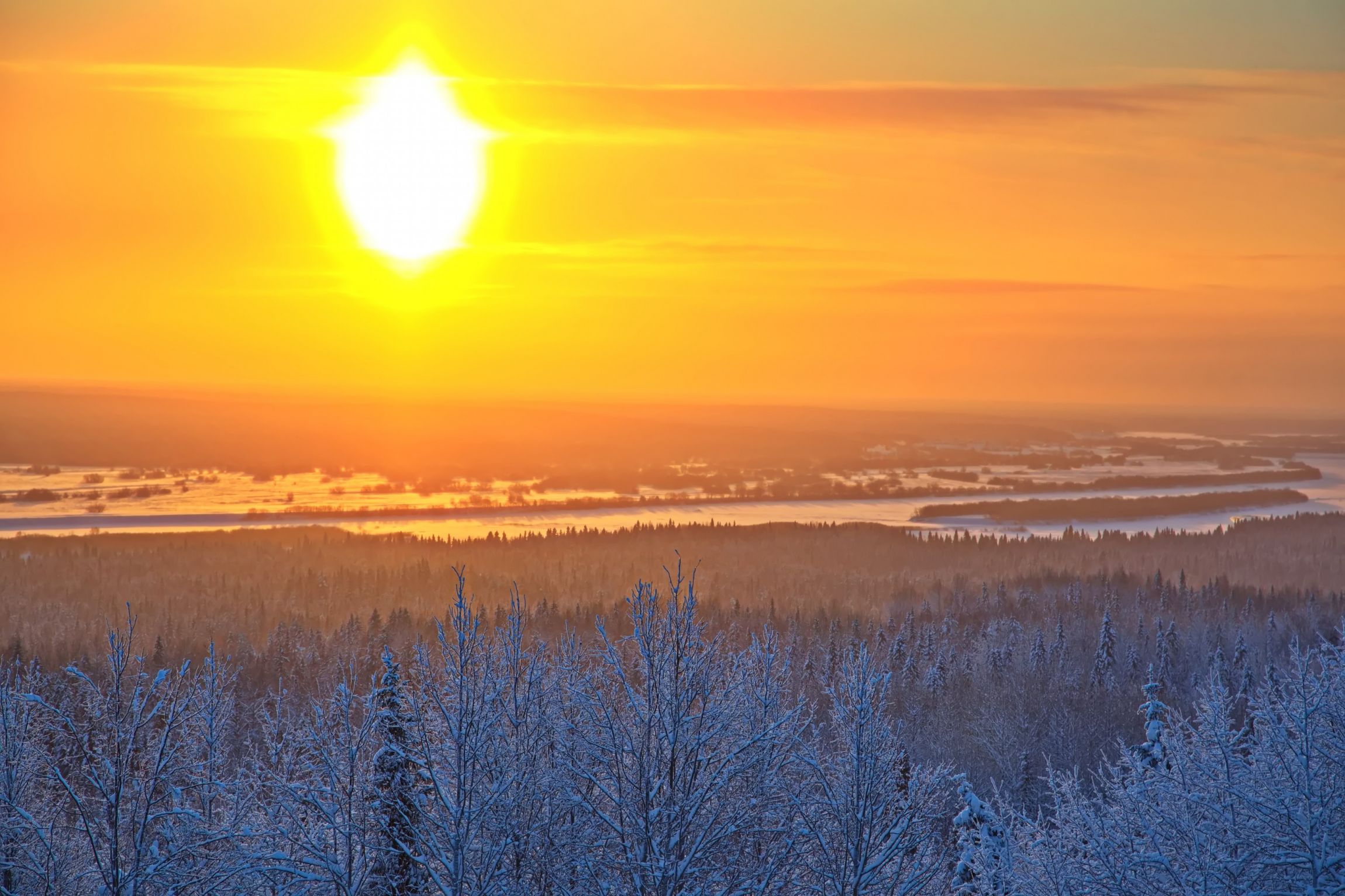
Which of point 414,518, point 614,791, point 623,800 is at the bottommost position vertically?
point 414,518

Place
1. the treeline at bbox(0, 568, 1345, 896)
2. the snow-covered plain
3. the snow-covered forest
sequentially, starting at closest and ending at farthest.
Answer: the treeline at bbox(0, 568, 1345, 896) < the snow-covered forest < the snow-covered plain

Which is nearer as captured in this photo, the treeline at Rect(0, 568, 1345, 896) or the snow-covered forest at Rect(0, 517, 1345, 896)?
the treeline at Rect(0, 568, 1345, 896)

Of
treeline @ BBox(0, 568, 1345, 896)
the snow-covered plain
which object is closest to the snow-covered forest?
treeline @ BBox(0, 568, 1345, 896)

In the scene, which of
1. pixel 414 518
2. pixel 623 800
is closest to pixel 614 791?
pixel 623 800

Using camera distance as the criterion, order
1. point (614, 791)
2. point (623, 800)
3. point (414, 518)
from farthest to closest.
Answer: point (414, 518)
point (614, 791)
point (623, 800)

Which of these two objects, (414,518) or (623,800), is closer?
(623,800)

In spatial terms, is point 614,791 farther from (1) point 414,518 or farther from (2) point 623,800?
(1) point 414,518

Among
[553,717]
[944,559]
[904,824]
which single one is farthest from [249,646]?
[944,559]

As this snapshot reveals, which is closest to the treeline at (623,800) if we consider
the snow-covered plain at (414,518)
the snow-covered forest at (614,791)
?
the snow-covered forest at (614,791)

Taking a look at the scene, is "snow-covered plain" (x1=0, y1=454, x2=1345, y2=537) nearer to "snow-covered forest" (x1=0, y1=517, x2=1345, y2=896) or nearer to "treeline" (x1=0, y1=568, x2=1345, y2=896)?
"snow-covered forest" (x1=0, y1=517, x2=1345, y2=896)

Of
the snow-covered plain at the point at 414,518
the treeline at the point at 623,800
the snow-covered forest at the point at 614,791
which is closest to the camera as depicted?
the treeline at the point at 623,800

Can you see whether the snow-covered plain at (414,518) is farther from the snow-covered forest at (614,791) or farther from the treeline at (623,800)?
the treeline at (623,800)

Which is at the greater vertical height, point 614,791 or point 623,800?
point 623,800

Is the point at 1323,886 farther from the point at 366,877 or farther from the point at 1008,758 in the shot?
the point at 1008,758
